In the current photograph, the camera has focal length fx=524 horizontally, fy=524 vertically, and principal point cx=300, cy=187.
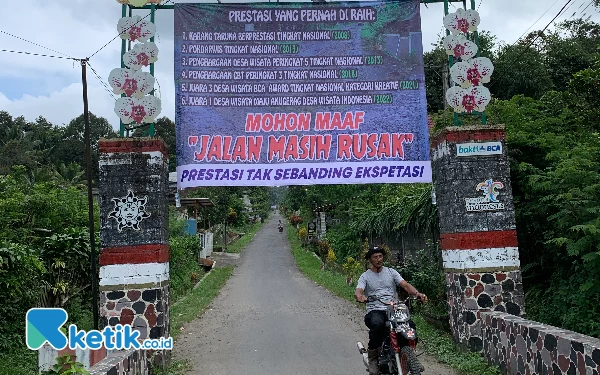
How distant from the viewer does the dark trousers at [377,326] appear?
550cm

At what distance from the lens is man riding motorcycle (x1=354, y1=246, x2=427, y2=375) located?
18.2 ft

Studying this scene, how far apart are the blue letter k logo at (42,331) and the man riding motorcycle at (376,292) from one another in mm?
3393

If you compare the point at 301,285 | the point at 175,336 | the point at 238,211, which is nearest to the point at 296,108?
the point at 175,336

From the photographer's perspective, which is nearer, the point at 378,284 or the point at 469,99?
the point at 378,284

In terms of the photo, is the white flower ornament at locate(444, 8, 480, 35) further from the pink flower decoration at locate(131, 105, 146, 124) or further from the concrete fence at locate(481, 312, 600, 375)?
the pink flower decoration at locate(131, 105, 146, 124)

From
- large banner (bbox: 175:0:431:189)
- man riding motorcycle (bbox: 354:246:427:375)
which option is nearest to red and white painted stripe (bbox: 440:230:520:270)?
large banner (bbox: 175:0:431:189)

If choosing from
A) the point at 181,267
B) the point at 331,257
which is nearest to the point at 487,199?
the point at 181,267

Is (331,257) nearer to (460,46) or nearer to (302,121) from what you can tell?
(302,121)

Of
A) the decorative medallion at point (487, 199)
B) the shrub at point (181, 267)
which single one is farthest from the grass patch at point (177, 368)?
the shrub at point (181, 267)

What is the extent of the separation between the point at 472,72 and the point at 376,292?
4033 mm

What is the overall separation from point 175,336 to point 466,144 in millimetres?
6595

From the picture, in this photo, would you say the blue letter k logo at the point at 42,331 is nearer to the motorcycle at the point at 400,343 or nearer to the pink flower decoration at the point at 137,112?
the pink flower decoration at the point at 137,112

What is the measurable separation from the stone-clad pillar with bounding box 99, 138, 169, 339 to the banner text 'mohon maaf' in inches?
59.0

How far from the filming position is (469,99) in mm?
7867
